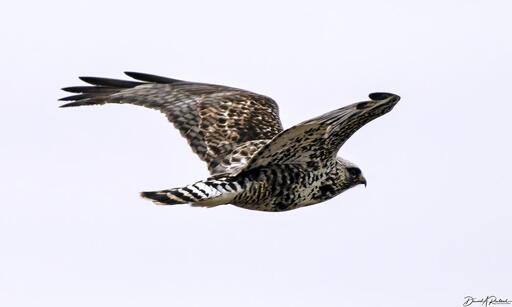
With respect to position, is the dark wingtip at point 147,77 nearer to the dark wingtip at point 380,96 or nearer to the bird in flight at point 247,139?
the bird in flight at point 247,139

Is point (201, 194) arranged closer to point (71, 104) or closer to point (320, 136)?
point (320, 136)

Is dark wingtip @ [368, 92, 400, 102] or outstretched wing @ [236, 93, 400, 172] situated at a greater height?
dark wingtip @ [368, 92, 400, 102]

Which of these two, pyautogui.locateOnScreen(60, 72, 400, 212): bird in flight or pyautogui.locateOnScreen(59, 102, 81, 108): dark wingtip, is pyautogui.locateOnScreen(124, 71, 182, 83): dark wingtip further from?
pyautogui.locateOnScreen(59, 102, 81, 108): dark wingtip

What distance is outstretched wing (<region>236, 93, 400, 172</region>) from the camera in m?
13.6

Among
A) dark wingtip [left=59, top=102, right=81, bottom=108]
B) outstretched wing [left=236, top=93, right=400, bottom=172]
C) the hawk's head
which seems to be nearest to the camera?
outstretched wing [left=236, top=93, right=400, bottom=172]

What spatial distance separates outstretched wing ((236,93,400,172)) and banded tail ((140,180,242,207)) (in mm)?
302

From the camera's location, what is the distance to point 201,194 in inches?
555

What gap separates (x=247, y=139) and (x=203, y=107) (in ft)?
2.73

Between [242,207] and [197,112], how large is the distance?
6.03ft

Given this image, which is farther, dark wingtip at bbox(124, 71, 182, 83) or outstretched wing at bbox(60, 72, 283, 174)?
dark wingtip at bbox(124, 71, 182, 83)

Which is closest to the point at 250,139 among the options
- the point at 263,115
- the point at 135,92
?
the point at 263,115

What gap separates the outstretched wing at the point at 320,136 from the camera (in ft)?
44.8

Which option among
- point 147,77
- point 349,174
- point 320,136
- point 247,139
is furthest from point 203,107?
point 320,136

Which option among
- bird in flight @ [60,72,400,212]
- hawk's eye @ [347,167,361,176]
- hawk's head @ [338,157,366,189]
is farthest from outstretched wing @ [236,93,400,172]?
hawk's eye @ [347,167,361,176]
